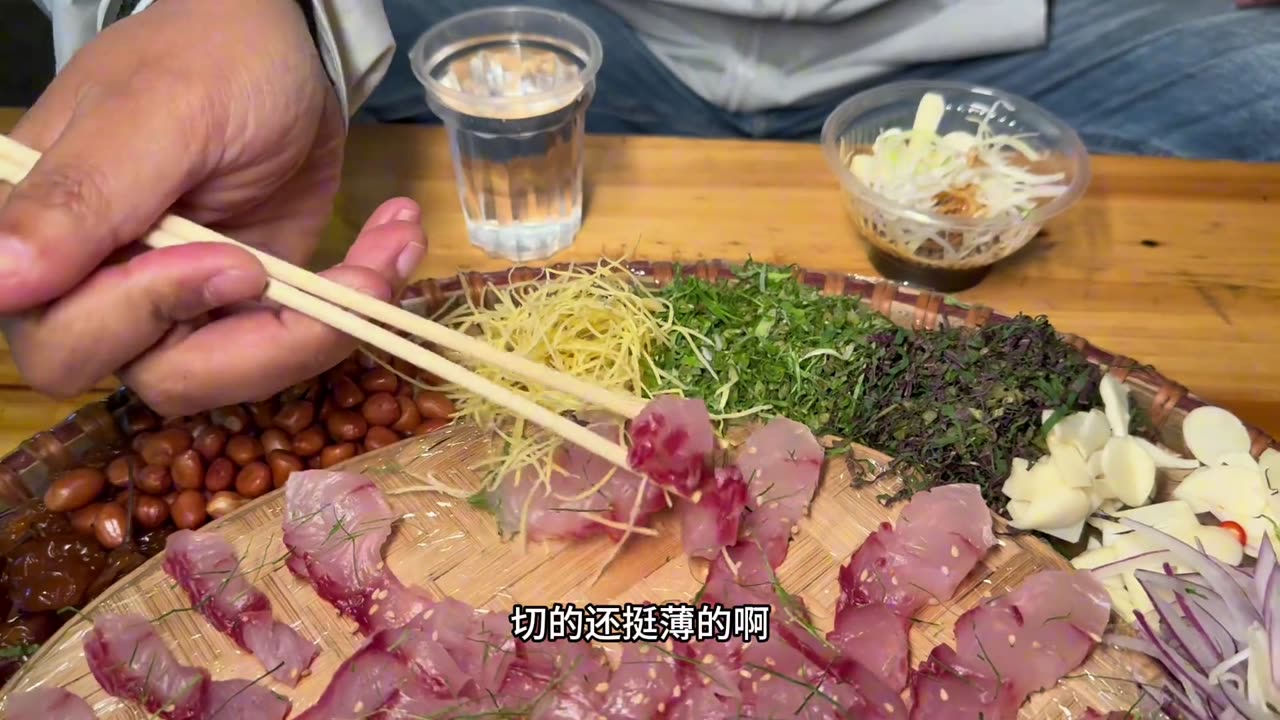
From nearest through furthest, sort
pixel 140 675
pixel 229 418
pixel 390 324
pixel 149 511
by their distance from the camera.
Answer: pixel 140 675 < pixel 390 324 < pixel 149 511 < pixel 229 418

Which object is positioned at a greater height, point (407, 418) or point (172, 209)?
point (172, 209)

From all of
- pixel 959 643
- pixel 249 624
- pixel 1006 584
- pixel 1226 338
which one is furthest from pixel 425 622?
pixel 1226 338

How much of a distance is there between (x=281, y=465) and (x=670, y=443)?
2.22 ft

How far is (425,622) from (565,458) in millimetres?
342

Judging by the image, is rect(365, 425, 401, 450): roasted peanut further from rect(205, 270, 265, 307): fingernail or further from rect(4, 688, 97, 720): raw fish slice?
rect(4, 688, 97, 720): raw fish slice

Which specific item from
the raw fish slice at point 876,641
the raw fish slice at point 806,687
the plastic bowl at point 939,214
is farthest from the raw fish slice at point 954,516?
the plastic bowl at point 939,214

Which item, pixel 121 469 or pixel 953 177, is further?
pixel 953 177

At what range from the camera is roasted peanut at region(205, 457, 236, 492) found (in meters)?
1.44

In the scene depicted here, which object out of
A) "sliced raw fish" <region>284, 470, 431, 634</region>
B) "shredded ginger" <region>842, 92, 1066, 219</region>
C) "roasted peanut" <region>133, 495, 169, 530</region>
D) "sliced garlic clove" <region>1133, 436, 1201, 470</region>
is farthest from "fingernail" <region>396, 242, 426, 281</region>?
"sliced garlic clove" <region>1133, 436, 1201, 470</region>

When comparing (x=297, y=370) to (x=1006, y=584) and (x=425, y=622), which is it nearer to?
(x=425, y=622)

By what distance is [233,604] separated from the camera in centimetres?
124

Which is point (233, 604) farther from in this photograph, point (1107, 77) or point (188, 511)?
point (1107, 77)

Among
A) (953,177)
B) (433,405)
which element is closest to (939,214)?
(953,177)

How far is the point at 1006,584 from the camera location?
1.33 meters
